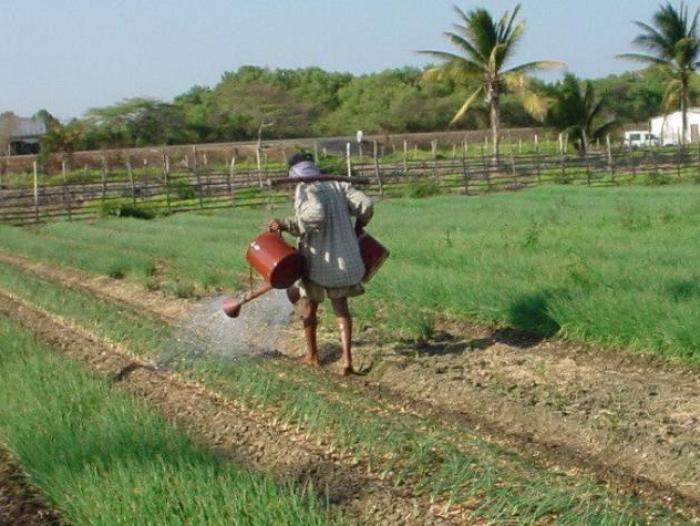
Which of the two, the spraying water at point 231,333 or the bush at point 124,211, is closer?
the spraying water at point 231,333

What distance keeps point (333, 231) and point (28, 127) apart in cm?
5423

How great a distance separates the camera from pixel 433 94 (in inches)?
2442

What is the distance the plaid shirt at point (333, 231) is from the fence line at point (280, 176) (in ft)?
61.4

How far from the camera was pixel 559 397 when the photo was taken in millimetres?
5988

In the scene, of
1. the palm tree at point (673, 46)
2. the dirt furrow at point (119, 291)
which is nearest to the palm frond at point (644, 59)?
the palm tree at point (673, 46)

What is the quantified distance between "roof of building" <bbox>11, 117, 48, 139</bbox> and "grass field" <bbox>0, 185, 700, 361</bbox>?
37.6 metres

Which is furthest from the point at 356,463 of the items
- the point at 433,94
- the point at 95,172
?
the point at 433,94

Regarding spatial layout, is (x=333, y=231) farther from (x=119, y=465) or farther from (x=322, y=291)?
(x=119, y=465)

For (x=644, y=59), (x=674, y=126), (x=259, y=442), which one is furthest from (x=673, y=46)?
(x=259, y=442)

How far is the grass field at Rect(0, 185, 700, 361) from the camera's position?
289 inches

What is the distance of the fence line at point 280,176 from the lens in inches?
1105

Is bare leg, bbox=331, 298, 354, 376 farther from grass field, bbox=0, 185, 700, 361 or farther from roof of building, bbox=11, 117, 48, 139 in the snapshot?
roof of building, bbox=11, 117, 48, 139

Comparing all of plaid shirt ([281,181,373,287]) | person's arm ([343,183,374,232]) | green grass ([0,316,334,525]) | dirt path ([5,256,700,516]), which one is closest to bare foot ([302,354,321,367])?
dirt path ([5,256,700,516])

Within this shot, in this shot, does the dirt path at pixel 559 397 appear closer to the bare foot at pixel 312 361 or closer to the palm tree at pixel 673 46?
the bare foot at pixel 312 361
